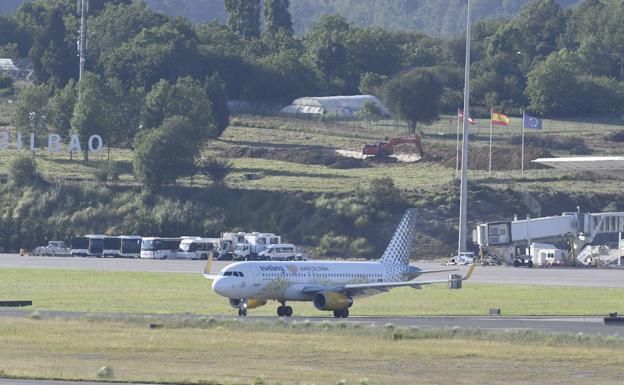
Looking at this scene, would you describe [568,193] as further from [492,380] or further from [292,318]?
[492,380]

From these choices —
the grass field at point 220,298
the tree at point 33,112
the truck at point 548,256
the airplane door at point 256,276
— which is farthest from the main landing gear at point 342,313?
the tree at point 33,112

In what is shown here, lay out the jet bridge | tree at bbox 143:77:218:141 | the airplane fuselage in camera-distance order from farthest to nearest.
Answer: tree at bbox 143:77:218:141, the jet bridge, the airplane fuselage

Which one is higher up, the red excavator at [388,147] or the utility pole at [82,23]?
the utility pole at [82,23]

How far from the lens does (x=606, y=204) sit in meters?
147

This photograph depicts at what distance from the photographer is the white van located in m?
126

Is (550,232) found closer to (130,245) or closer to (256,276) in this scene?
(130,245)

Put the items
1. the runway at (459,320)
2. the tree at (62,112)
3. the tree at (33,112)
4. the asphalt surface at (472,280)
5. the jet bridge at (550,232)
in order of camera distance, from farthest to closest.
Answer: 1. the tree at (62,112)
2. the tree at (33,112)
3. the jet bridge at (550,232)
4. the asphalt surface at (472,280)
5. the runway at (459,320)

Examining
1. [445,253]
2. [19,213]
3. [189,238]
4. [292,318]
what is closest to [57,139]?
[19,213]

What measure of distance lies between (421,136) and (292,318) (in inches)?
4642

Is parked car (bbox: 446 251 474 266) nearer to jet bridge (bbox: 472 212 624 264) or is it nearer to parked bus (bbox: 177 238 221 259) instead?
jet bridge (bbox: 472 212 624 264)

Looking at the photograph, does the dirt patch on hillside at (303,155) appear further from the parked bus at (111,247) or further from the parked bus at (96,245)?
the parked bus at (96,245)

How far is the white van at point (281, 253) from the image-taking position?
413 ft

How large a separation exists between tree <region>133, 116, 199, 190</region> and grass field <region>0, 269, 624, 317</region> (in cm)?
4843

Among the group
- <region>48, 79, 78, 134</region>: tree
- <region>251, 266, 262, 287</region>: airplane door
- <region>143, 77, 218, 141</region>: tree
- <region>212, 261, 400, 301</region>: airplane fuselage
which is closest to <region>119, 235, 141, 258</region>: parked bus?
<region>143, 77, 218, 141</region>: tree
